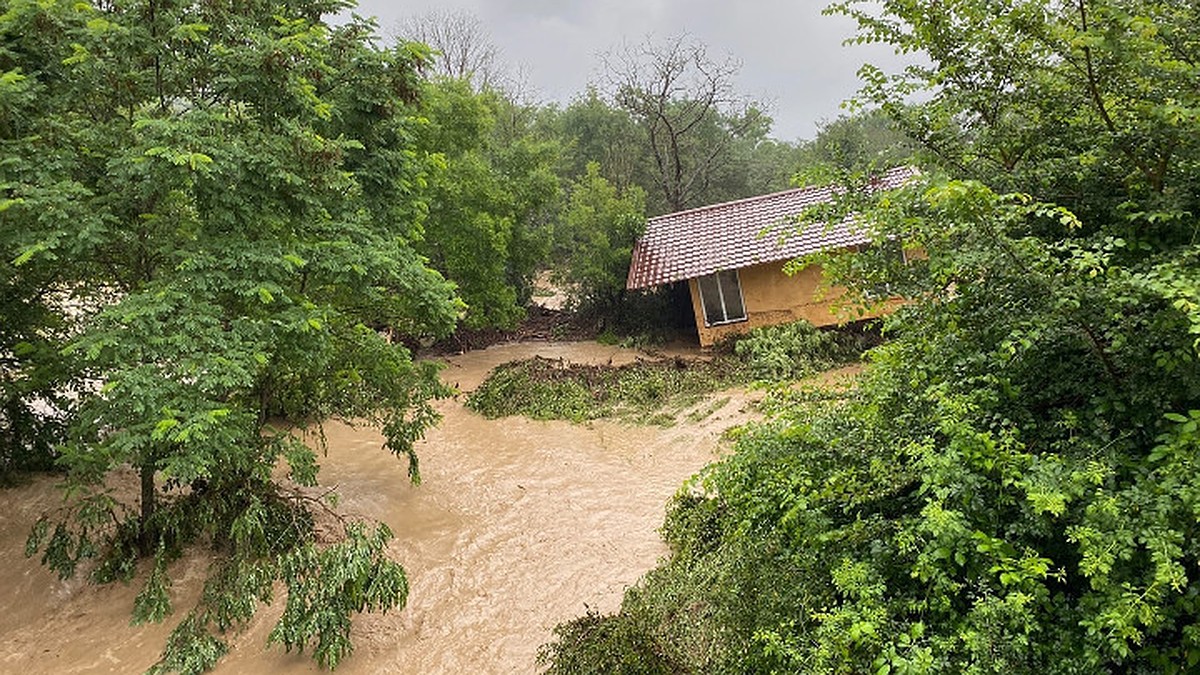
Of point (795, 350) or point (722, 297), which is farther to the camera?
point (722, 297)

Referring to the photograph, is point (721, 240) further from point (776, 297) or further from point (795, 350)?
point (795, 350)

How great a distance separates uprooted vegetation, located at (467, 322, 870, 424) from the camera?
532 inches

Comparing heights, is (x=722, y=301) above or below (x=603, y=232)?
below

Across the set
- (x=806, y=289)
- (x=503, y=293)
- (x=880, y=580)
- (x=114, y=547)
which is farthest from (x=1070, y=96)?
(x=503, y=293)

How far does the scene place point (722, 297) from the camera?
16.8 metres

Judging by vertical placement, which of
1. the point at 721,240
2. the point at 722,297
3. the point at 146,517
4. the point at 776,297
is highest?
the point at 721,240

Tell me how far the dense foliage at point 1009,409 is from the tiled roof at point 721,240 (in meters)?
10.7

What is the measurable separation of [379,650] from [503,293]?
11991 millimetres

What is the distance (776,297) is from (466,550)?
10.5 m

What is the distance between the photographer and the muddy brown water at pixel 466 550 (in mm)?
6586

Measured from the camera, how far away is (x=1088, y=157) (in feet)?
13.6

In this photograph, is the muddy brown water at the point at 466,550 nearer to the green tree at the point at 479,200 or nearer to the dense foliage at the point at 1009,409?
the dense foliage at the point at 1009,409

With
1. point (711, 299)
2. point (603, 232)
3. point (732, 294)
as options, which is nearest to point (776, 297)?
point (732, 294)

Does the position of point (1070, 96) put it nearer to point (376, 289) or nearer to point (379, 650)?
point (376, 289)
